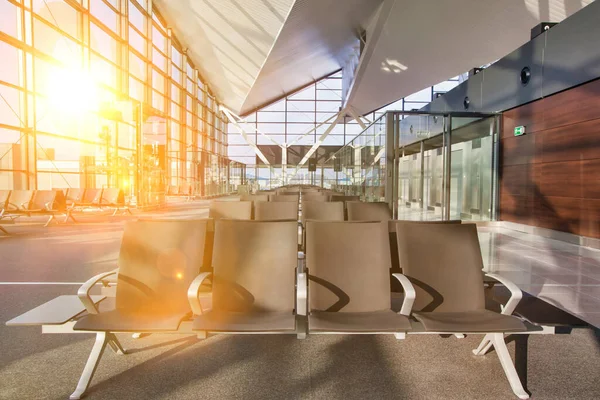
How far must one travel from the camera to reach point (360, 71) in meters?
20.0

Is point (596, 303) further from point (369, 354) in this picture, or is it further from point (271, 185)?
point (271, 185)

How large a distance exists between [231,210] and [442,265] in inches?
97.8

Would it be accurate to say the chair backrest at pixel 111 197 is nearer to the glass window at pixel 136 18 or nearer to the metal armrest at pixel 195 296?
the metal armrest at pixel 195 296

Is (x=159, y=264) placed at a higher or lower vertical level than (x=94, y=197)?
lower

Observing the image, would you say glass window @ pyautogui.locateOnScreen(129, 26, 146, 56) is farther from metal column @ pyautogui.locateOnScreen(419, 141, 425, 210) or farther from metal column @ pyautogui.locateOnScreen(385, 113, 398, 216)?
metal column @ pyautogui.locateOnScreen(419, 141, 425, 210)

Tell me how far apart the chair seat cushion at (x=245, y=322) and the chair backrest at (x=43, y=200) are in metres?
8.03

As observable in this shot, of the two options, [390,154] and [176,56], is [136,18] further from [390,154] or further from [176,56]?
[390,154]

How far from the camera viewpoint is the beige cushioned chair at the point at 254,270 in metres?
2.39

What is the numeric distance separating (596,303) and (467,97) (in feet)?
25.4

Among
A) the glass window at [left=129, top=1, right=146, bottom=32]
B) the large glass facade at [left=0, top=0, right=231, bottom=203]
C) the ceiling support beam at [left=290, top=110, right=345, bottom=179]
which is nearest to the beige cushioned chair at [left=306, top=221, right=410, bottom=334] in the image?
the large glass facade at [left=0, top=0, right=231, bottom=203]

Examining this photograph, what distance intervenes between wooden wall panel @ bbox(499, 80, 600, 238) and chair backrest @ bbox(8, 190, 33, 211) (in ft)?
33.7

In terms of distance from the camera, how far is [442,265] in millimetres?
2504

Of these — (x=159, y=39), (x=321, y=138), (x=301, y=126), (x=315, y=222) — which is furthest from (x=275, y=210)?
(x=301, y=126)

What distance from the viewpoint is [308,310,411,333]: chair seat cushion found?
205 centimetres
